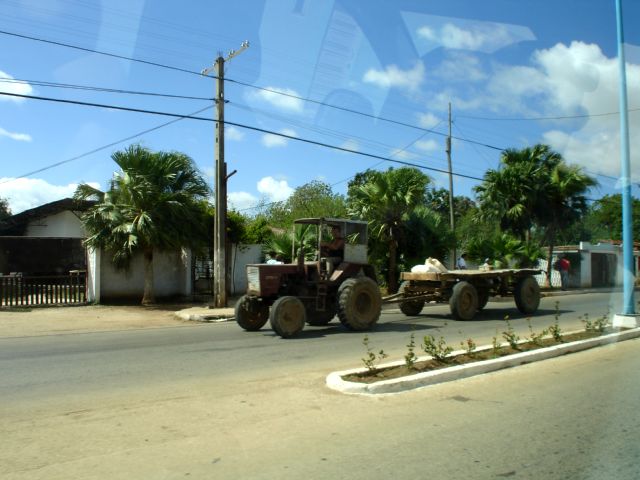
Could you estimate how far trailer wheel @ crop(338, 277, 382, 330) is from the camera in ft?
39.3

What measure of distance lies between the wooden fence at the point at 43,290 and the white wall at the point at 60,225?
10290mm

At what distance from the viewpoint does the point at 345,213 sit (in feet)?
80.3

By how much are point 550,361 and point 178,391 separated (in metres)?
5.63

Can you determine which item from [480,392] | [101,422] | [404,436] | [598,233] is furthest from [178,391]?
[598,233]

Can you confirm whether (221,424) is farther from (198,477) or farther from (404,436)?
(404,436)

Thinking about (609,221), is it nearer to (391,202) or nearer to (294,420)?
(391,202)

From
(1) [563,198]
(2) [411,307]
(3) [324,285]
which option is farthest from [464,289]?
(1) [563,198]

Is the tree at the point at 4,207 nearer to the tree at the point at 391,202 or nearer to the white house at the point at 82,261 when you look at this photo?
the white house at the point at 82,261

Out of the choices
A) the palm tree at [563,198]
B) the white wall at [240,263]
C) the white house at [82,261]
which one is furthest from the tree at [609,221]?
the white house at [82,261]

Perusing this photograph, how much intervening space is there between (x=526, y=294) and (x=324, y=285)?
6.68 metres

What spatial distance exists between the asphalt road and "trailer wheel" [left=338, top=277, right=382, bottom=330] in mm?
2213

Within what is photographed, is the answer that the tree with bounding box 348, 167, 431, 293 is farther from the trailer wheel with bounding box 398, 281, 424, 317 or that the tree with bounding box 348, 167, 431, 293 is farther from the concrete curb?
the concrete curb

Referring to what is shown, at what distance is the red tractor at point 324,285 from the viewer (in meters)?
11.9

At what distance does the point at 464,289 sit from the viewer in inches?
575
